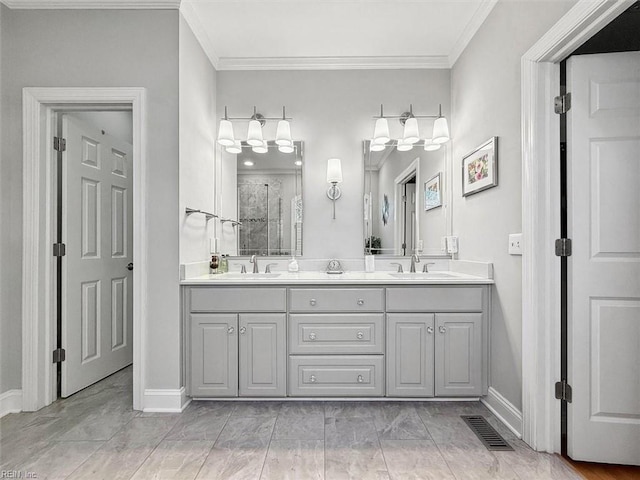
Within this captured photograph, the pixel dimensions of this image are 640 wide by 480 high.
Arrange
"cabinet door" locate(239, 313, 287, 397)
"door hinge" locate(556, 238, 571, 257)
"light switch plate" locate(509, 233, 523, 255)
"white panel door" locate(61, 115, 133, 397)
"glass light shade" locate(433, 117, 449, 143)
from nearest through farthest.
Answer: "door hinge" locate(556, 238, 571, 257), "light switch plate" locate(509, 233, 523, 255), "cabinet door" locate(239, 313, 287, 397), "white panel door" locate(61, 115, 133, 397), "glass light shade" locate(433, 117, 449, 143)

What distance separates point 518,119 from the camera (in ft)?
6.33

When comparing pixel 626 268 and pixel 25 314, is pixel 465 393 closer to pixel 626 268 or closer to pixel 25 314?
pixel 626 268

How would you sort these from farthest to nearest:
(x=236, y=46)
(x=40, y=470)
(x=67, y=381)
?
1. (x=236, y=46)
2. (x=67, y=381)
3. (x=40, y=470)

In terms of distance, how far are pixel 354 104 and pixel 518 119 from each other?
1.39m

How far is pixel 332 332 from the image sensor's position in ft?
7.45

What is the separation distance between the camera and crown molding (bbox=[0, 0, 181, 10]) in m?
2.18

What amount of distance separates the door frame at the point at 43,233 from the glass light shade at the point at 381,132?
5.62ft

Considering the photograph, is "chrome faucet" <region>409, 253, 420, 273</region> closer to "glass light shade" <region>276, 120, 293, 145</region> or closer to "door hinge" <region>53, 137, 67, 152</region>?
"glass light shade" <region>276, 120, 293, 145</region>

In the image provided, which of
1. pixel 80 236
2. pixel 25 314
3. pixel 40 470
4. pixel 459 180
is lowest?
pixel 40 470

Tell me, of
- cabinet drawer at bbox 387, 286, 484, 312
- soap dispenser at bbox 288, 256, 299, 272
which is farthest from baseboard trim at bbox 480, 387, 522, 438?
soap dispenser at bbox 288, 256, 299, 272

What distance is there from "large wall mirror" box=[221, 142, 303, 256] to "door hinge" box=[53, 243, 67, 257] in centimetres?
114

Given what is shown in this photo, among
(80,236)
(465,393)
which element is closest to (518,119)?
(465,393)

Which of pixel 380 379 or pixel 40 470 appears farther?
pixel 380 379

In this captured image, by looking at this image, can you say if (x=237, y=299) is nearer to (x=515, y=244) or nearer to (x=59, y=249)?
(x=59, y=249)
